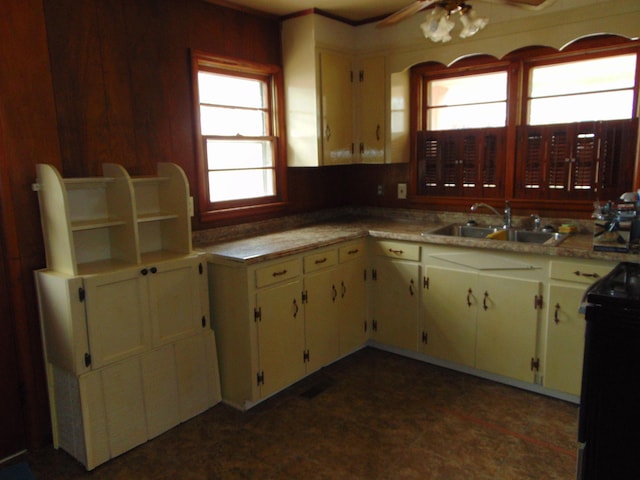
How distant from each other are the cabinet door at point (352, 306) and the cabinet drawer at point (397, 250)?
0.49ft

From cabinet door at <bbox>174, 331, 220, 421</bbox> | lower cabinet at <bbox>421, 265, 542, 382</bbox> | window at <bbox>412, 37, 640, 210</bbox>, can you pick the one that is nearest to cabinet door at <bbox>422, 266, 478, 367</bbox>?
lower cabinet at <bbox>421, 265, 542, 382</bbox>

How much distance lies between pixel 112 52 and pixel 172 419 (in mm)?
2041

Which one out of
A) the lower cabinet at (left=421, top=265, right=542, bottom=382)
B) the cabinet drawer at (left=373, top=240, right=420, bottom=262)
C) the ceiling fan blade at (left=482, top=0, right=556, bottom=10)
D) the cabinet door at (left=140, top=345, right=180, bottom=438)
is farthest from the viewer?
the cabinet drawer at (left=373, top=240, right=420, bottom=262)

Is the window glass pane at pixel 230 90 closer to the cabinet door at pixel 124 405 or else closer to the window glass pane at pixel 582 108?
the cabinet door at pixel 124 405

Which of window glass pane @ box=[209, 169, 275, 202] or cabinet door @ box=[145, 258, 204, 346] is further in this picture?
window glass pane @ box=[209, 169, 275, 202]

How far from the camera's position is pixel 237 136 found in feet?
11.1

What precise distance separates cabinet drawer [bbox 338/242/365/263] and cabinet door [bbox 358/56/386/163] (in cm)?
81

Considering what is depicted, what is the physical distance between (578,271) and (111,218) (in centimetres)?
257

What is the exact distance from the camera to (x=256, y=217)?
11.8ft

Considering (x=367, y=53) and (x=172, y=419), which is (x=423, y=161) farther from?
(x=172, y=419)

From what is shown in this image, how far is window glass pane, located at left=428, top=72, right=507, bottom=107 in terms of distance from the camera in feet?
11.7

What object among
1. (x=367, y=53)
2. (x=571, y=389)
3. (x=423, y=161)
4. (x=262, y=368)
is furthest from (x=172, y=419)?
(x=367, y=53)

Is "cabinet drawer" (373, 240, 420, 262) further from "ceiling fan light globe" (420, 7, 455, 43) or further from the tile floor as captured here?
"ceiling fan light globe" (420, 7, 455, 43)

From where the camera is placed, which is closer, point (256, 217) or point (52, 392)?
point (52, 392)
